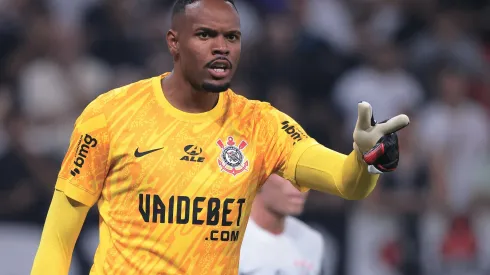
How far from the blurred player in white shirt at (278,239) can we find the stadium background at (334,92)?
8.84 feet

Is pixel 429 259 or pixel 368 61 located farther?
pixel 368 61

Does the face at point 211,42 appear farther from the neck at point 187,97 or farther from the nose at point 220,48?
the neck at point 187,97

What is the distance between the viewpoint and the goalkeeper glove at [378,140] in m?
4.34

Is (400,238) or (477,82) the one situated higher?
(477,82)

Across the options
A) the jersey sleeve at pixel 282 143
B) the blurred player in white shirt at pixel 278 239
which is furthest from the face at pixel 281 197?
the jersey sleeve at pixel 282 143

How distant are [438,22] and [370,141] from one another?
7777mm

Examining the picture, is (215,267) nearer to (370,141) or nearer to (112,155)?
(112,155)

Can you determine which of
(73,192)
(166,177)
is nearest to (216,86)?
(166,177)

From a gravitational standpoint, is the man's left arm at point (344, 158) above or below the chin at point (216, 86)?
below

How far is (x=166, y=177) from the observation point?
16.1 ft

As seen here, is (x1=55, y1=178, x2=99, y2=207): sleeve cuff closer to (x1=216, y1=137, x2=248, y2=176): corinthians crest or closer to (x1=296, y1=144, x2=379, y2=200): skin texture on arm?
(x1=216, y1=137, x2=248, y2=176): corinthians crest

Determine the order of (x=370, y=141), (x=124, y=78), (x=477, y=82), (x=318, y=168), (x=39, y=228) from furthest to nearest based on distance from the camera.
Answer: (x=477, y=82) < (x=124, y=78) < (x=39, y=228) < (x=318, y=168) < (x=370, y=141)

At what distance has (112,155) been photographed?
16.3 feet

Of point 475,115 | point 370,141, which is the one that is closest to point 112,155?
point 370,141
